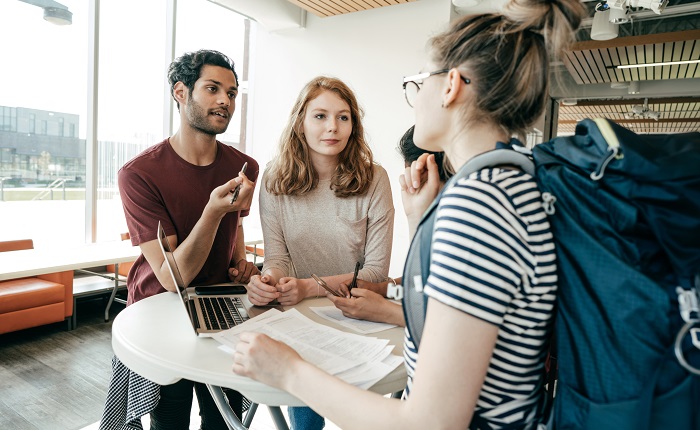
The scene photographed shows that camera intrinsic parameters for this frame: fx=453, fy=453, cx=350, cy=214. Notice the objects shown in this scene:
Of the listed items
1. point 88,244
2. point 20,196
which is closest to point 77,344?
point 88,244

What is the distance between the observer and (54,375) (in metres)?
3.16

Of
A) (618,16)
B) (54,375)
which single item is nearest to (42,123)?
(54,375)

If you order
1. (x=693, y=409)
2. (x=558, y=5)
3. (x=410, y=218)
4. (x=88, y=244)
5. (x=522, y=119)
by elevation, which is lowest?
(x=88, y=244)

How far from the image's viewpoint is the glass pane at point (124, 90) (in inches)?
200

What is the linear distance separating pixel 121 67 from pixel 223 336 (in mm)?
5070

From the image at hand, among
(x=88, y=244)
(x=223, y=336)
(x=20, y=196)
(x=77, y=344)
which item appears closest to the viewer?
(x=223, y=336)

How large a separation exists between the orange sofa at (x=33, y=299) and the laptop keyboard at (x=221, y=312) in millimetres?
3013

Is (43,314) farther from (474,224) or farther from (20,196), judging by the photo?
(474,224)

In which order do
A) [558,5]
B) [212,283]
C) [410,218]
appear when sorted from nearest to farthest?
1. [558,5]
2. [410,218]
3. [212,283]

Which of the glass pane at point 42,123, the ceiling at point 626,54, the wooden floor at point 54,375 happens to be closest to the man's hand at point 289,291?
the wooden floor at point 54,375

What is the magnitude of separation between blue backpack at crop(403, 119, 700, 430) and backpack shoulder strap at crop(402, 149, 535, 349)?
0.07m

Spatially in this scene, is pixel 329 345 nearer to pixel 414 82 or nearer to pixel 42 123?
pixel 414 82

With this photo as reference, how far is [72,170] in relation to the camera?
5.00 meters

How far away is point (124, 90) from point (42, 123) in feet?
3.09
